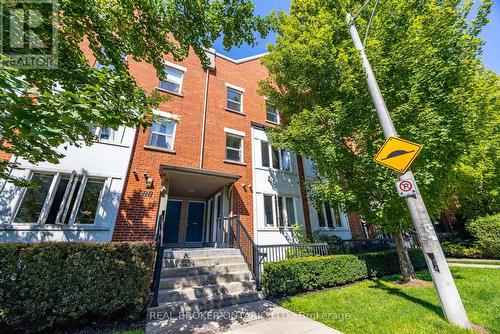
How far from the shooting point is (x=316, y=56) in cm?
879

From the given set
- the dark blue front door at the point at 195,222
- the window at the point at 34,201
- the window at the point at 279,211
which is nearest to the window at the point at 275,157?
the window at the point at 279,211

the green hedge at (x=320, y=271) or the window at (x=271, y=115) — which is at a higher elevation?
the window at (x=271, y=115)

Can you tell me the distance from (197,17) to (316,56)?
17.7ft

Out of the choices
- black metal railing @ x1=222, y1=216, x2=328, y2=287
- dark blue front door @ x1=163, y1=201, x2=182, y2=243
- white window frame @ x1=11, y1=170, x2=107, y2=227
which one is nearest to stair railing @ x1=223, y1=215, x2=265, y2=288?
black metal railing @ x1=222, y1=216, x2=328, y2=287

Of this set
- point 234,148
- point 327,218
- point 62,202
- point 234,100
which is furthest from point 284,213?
point 62,202

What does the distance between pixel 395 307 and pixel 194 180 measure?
7858 mm

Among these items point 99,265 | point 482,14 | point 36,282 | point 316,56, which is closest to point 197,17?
point 316,56

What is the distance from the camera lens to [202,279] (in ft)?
20.3

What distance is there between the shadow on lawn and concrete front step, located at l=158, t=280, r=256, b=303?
4.40 m

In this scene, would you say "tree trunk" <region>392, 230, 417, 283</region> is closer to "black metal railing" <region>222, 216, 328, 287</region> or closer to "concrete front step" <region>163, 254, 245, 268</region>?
"black metal railing" <region>222, 216, 328, 287</region>

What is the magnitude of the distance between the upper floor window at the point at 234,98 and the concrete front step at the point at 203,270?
8.83 meters

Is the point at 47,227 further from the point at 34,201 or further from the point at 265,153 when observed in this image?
the point at 265,153

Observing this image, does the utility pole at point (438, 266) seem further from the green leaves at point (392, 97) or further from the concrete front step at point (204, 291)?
the concrete front step at point (204, 291)

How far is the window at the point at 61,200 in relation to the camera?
6586 millimetres
